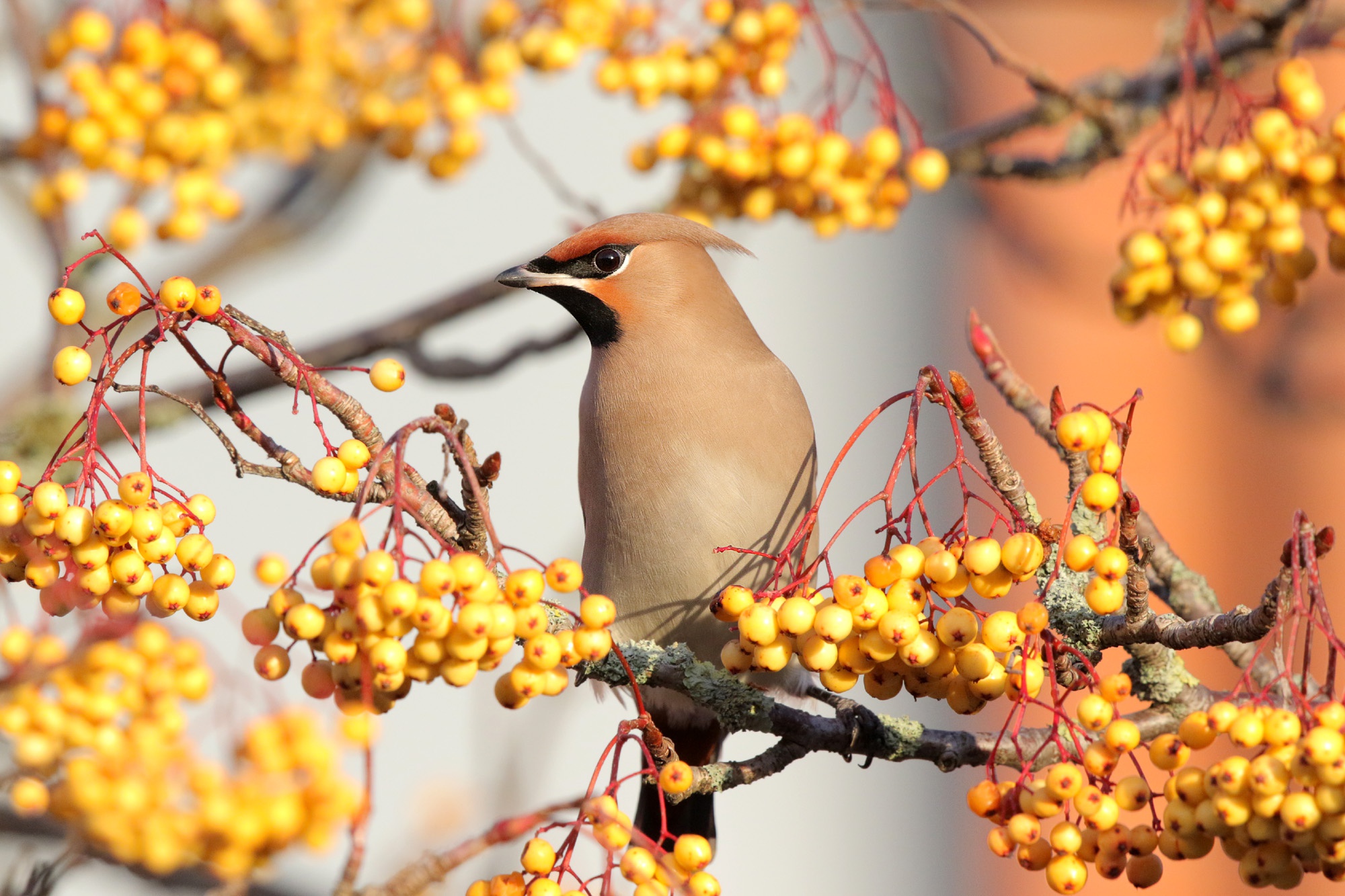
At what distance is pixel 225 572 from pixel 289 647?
150 mm

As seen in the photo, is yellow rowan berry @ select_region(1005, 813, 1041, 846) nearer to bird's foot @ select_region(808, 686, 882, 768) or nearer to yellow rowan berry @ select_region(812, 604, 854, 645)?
yellow rowan berry @ select_region(812, 604, 854, 645)

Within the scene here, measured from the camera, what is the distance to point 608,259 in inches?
126

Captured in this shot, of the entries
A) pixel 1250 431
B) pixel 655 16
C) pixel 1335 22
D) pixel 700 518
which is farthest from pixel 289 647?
pixel 1250 431

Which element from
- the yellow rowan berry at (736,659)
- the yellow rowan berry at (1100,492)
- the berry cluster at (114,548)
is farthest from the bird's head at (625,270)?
the yellow rowan berry at (1100,492)

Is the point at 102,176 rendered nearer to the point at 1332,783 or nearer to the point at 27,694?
the point at 27,694

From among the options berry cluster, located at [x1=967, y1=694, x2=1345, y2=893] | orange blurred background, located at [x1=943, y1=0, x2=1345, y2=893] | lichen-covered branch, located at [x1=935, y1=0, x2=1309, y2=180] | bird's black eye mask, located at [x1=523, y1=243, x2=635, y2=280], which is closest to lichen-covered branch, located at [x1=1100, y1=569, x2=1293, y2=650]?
berry cluster, located at [x1=967, y1=694, x2=1345, y2=893]

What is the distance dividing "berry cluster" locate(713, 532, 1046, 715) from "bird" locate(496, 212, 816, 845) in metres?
0.98

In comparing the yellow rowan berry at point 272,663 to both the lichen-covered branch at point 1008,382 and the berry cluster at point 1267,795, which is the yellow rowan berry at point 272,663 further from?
the lichen-covered branch at point 1008,382

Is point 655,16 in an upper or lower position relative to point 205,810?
upper

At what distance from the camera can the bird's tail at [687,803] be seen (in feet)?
10.00

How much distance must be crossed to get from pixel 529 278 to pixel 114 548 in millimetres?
1448

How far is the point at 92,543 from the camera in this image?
Result: 1.71 meters

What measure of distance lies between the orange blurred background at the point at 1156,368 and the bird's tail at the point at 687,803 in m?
3.18

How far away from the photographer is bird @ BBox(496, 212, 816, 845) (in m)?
2.94
